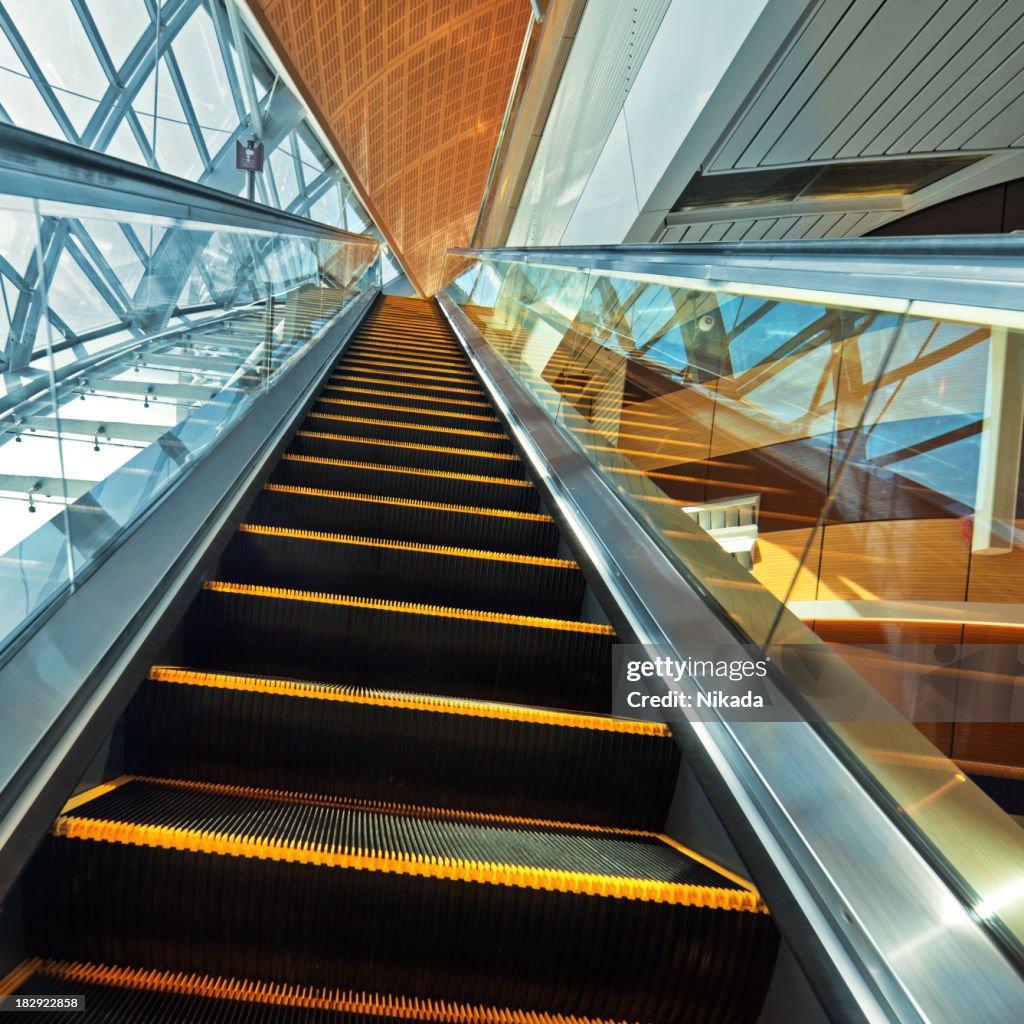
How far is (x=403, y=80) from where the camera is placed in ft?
42.0

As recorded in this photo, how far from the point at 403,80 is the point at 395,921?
13.6 m

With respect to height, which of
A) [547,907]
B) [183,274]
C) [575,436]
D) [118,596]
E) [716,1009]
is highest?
[183,274]

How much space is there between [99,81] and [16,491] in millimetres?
9786

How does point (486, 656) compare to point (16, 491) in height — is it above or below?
below

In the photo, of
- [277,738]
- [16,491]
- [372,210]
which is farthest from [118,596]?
[372,210]

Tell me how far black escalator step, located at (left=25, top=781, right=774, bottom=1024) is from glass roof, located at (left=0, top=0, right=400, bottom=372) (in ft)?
2.85

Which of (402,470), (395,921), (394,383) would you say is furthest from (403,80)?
(395,921)

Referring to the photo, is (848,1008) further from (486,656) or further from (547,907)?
(486,656)

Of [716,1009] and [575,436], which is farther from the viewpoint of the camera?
[575,436]

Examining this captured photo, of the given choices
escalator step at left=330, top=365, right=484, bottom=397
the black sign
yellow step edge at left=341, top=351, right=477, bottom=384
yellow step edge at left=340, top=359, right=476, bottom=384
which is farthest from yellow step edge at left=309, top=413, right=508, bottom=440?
the black sign

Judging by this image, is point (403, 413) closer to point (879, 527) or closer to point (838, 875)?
point (879, 527)

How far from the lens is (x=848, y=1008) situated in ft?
3.41

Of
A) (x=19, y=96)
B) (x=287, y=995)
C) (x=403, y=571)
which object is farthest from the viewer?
(x=19, y=96)

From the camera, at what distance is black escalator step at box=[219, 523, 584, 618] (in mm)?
2432
